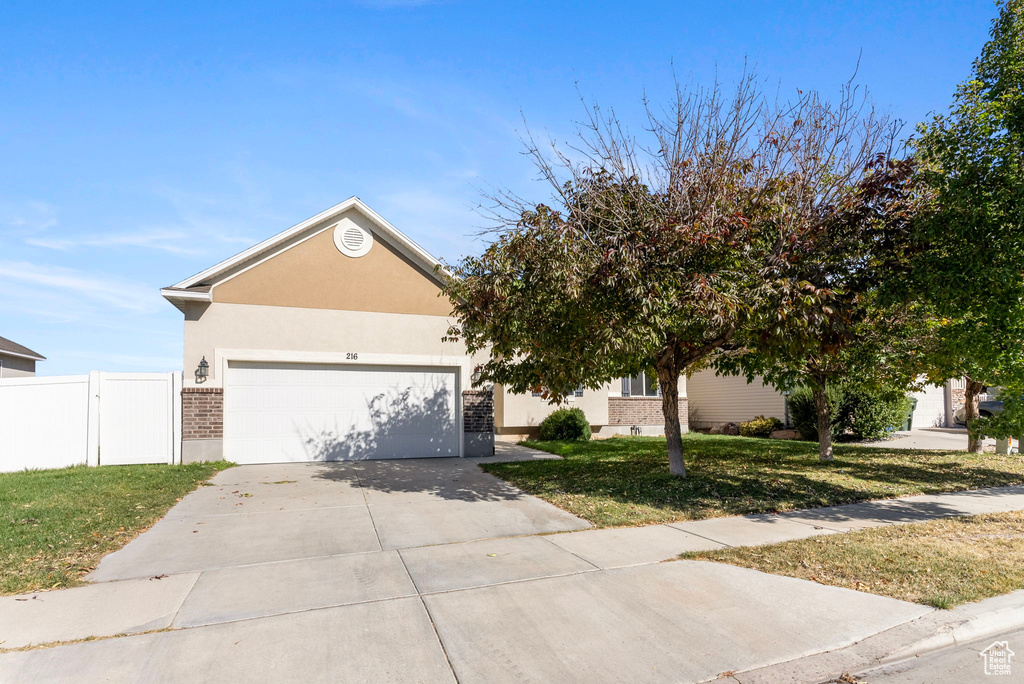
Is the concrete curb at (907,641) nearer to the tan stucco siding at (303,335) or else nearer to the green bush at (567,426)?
the tan stucco siding at (303,335)

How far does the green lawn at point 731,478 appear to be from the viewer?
8.53 meters

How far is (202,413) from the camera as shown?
1264cm

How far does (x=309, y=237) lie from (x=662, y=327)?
9021mm

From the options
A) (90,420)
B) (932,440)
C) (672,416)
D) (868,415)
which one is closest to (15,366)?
(90,420)

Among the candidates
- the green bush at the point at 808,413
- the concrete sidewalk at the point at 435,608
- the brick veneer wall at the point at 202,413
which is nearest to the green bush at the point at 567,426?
the green bush at the point at 808,413

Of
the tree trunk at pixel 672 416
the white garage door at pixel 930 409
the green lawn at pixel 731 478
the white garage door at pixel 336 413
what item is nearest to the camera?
the green lawn at pixel 731 478

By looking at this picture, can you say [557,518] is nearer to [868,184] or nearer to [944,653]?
[944,653]

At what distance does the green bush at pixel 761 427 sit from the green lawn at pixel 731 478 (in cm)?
589

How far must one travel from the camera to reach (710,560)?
597 centimetres

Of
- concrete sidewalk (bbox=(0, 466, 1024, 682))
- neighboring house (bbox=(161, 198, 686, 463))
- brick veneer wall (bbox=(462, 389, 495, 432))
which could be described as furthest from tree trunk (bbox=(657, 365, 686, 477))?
brick veneer wall (bbox=(462, 389, 495, 432))

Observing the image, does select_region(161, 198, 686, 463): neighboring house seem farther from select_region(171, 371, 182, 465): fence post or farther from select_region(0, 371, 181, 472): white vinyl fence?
select_region(0, 371, 181, 472): white vinyl fence

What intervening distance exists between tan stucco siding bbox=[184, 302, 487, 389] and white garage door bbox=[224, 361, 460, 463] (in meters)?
0.35

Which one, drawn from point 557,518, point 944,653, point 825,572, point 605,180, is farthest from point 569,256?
point 944,653

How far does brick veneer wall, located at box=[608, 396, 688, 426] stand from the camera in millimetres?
19906
